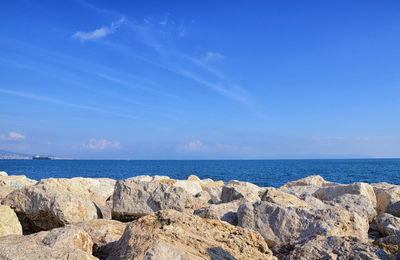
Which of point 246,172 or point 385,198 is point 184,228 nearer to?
point 385,198

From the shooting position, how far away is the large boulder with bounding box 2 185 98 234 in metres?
6.35

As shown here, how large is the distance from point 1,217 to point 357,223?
593 cm

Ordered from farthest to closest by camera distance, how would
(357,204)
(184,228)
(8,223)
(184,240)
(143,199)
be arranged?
(357,204) < (143,199) < (8,223) < (184,228) < (184,240)

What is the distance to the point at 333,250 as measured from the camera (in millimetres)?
3945

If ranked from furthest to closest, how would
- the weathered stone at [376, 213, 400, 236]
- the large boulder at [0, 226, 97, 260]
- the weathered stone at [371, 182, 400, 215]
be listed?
the weathered stone at [371, 182, 400, 215], the weathered stone at [376, 213, 400, 236], the large boulder at [0, 226, 97, 260]

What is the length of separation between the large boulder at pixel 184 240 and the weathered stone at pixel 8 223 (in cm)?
233

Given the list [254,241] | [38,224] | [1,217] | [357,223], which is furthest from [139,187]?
[357,223]

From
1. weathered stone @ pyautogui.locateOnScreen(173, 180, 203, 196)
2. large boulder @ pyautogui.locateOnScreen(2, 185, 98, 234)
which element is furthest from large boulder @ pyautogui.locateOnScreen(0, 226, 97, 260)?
weathered stone @ pyautogui.locateOnScreen(173, 180, 203, 196)

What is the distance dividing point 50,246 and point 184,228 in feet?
5.12

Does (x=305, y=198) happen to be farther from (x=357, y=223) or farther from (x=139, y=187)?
(x=139, y=187)

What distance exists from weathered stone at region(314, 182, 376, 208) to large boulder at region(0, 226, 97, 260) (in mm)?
7525

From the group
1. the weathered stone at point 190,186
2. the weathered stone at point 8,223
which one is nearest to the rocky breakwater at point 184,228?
the weathered stone at point 8,223

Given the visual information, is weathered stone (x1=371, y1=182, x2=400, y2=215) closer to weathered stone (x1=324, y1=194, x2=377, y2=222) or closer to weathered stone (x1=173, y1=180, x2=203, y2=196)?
weathered stone (x1=324, y1=194, x2=377, y2=222)

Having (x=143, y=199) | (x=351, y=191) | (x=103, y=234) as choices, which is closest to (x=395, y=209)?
(x=351, y=191)
